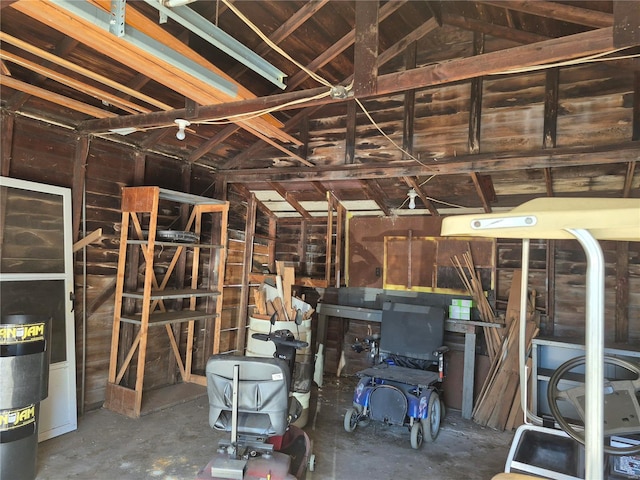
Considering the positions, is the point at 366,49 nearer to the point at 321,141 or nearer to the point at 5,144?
the point at 321,141

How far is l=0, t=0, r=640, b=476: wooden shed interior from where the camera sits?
2227 millimetres

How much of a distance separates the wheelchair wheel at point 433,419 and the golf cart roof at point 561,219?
7.80 ft

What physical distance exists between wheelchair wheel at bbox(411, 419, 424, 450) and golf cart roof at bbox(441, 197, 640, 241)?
2308 mm

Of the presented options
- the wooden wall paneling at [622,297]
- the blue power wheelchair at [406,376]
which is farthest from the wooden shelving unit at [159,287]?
the wooden wall paneling at [622,297]

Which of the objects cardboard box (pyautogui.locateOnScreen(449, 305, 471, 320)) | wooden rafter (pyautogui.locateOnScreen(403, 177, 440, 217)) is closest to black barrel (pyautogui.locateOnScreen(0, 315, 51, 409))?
wooden rafter (pyautogui.locateOnScreen(403, 177, 440, 217))

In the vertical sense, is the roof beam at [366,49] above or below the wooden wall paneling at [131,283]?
above

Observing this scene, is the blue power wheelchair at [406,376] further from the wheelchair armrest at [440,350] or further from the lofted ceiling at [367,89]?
the lofted ceiling at [367,89]

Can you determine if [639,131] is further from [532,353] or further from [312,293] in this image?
[312,293]

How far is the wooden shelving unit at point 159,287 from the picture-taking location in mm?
3533

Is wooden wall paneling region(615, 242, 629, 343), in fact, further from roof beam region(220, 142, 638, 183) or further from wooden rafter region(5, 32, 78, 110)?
wooden rafter region(5, 32, 78, 110)

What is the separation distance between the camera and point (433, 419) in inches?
143

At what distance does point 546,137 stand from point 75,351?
13.4ft

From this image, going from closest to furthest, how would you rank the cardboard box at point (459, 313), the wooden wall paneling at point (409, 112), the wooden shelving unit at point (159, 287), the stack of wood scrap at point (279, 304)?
the wooden shelving unit at point (159, 287) → the wooden wall paneling at point (409, 112) → the stack of wood scrap at point (279, 304) → the cardboard box at point (459, 313)

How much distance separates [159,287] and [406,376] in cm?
251
